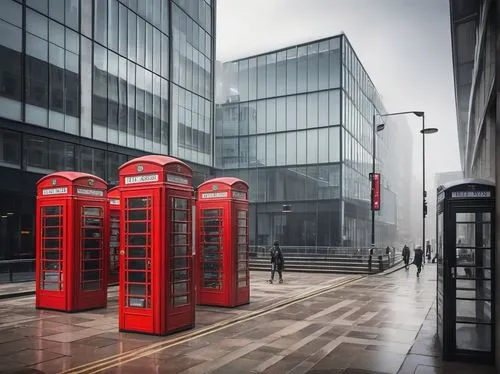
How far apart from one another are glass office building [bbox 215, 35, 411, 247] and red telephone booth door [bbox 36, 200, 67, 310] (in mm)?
28159

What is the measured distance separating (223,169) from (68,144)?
1991 cm

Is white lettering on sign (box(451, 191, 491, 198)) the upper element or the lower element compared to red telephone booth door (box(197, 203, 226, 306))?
upper

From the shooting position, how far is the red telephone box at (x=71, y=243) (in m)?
12.8

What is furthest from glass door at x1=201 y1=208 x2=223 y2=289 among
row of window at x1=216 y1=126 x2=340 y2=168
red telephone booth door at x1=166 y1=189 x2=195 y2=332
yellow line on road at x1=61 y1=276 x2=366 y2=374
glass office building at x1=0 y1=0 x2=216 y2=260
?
row of window at x1=216 y1=126 x2=340 y2=168

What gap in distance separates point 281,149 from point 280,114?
3.07 meters

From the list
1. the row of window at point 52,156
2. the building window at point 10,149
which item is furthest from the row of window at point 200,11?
the building window at point 10,149

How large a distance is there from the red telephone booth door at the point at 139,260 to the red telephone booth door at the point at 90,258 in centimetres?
310

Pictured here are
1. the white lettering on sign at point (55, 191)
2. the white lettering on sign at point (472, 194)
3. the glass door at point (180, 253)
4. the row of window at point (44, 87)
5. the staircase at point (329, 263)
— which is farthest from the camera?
the staircase at point (329, 263)

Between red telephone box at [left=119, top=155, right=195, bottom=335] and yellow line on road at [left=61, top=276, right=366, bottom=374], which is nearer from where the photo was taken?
yellow line on road at [left=61, top=276, right=366, bottom=374]

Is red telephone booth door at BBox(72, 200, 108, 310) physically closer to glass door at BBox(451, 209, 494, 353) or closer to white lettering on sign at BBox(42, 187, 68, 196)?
white lettering on sign at BBox(42, 187, 68, 196)

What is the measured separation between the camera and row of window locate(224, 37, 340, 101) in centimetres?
4059

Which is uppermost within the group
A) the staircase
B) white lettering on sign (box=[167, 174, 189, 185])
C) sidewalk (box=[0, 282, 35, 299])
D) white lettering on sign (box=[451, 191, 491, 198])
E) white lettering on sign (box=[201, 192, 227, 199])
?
white lettering on sign (box=[167, 174, 189, 185])

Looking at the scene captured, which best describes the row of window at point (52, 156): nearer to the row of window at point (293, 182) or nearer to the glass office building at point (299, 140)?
→ the row of window at point (293, 182)

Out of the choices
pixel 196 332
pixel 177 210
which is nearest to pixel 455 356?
pixel 196 332
